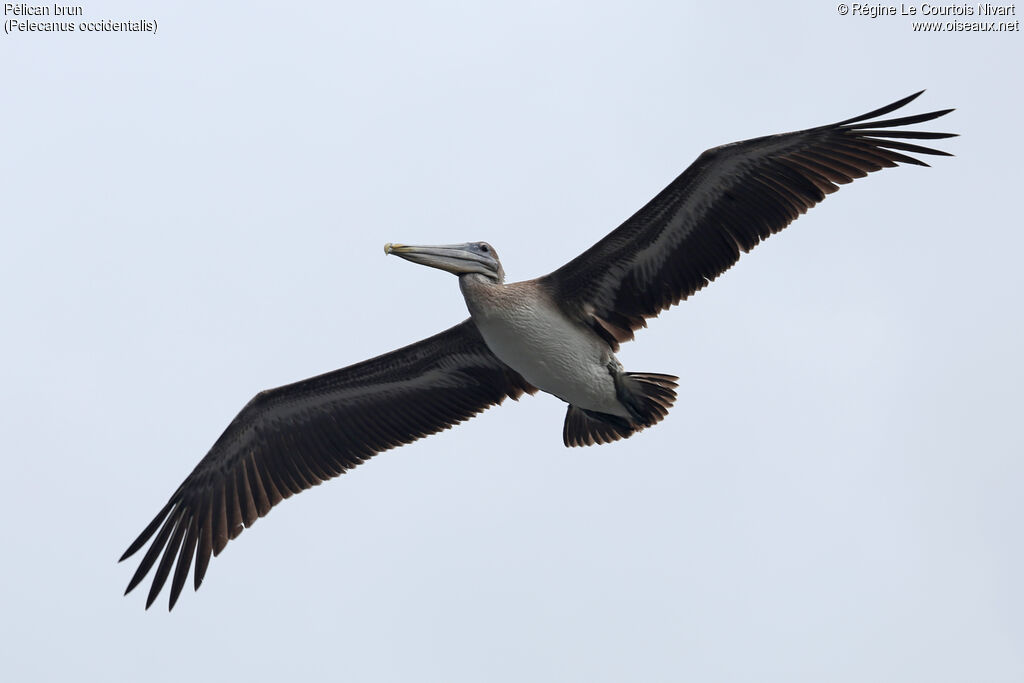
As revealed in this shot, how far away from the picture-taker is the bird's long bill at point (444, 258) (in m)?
11.8

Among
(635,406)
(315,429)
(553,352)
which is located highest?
Answer: (315,429)

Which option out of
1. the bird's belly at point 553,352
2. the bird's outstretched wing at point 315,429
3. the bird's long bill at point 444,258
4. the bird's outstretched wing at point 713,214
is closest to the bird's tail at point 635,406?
the bird's belly at point 553,352

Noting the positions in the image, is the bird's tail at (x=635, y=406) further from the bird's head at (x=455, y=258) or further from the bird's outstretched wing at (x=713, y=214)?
the bird's head at (x=455, y=258)

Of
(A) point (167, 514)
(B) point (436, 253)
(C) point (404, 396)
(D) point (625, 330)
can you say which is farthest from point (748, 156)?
(A) point (167, 514)

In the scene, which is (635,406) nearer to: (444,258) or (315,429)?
(444,258)

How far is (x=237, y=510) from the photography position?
13117 mm

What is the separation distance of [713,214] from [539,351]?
178cm

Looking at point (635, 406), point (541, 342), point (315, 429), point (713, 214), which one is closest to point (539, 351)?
point (541, 342)

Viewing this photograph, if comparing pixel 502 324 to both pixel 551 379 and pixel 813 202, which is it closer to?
pixel 551 379

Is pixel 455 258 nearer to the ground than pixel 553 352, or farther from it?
farther from it

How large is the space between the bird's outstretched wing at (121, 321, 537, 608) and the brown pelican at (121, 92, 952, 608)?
0.04 feet

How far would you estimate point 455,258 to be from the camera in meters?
11.9

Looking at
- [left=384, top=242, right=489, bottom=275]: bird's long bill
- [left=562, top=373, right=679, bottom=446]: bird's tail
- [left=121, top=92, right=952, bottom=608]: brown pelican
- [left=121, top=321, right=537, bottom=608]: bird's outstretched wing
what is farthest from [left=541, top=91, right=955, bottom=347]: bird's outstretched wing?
[left=121, top=321, right=537, bottom=608]: bird's outstretched wing

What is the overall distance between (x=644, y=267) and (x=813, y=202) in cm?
148
